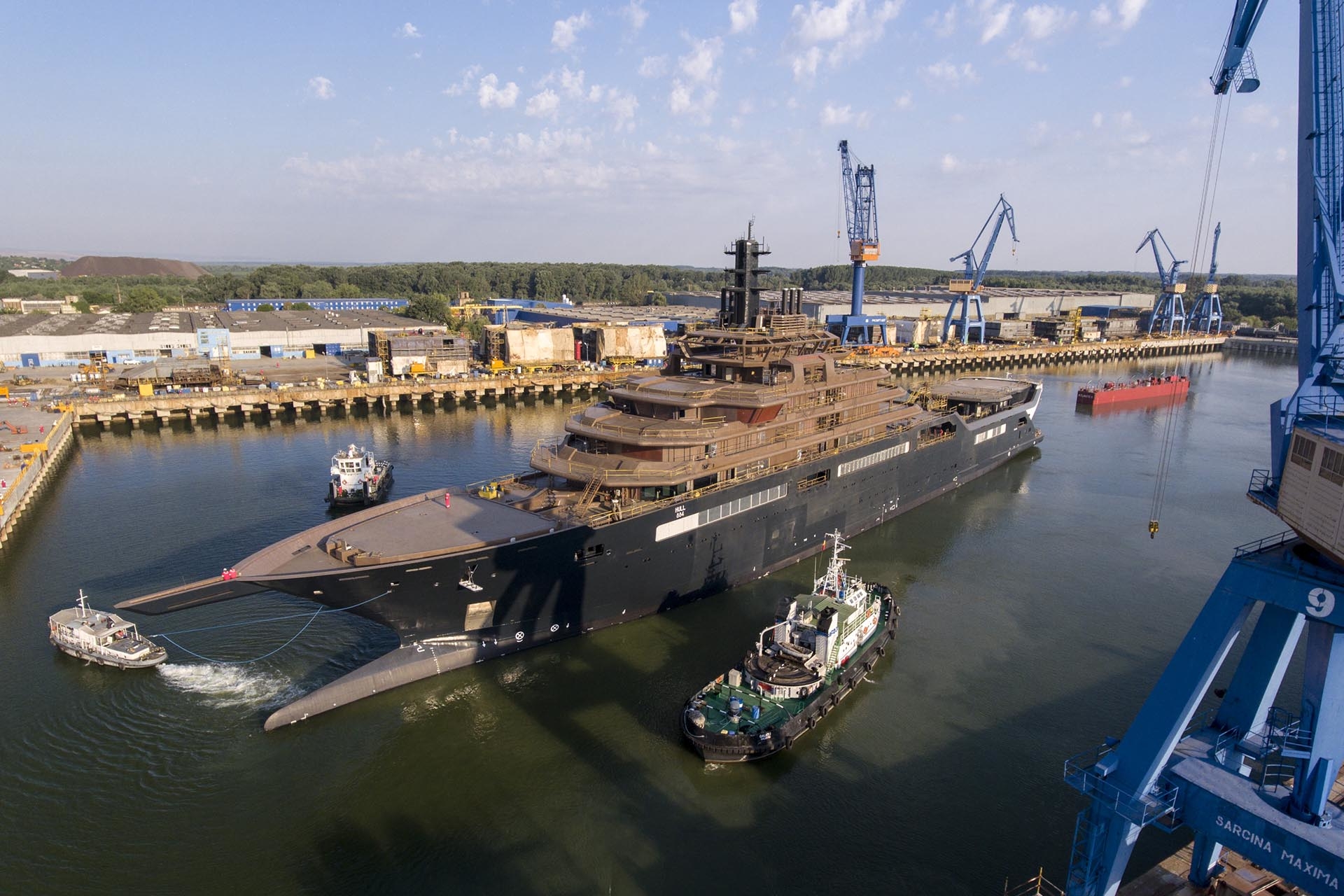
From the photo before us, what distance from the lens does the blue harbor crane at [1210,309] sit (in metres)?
114

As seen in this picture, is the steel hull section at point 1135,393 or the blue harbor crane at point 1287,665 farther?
the steel hull section at point 1135,393

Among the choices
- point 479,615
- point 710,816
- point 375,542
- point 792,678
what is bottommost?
point 710,816

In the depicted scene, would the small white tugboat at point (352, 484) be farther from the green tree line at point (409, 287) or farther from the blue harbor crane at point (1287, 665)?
the green tree line at point (409, 287)

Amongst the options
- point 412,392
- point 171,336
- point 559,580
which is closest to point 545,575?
point 559,580

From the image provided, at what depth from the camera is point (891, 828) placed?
16.2 meters

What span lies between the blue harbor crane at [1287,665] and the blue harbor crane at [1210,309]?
12446cm

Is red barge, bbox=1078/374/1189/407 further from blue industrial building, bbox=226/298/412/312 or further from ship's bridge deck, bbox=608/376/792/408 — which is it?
blue industrial building, bbox=226/298/412/312

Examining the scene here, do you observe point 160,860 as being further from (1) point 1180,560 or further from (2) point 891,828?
(1) point 1180,560

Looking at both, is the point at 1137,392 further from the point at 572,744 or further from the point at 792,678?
the point at 572,744

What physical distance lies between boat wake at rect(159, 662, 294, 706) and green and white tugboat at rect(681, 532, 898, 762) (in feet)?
39.5

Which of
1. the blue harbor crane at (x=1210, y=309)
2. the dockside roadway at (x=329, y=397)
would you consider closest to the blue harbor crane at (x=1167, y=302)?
the blue harbor crane at (x=1210, y=309)

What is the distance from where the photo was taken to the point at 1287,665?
1123cm

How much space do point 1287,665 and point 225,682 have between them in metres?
25.1

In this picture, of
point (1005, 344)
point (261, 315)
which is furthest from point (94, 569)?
point (1005, 344)
